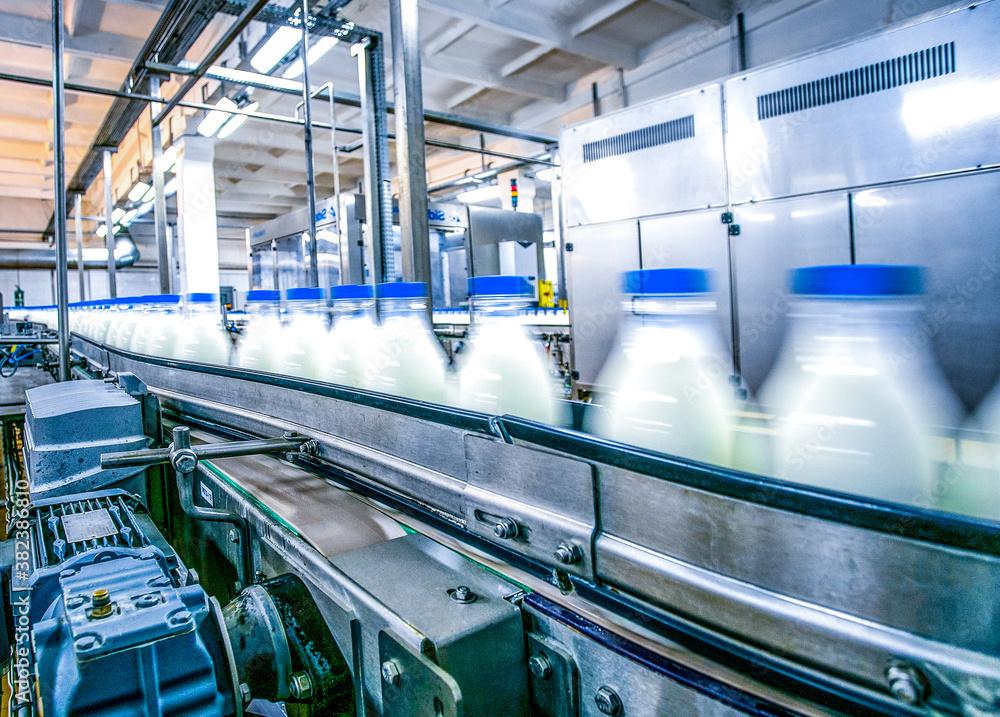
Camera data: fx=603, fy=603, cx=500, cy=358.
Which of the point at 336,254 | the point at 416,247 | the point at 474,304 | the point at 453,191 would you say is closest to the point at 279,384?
the point at 474,304

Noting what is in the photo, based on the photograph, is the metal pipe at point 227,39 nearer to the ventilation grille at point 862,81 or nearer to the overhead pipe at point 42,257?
the ventilation grille at point 862,81

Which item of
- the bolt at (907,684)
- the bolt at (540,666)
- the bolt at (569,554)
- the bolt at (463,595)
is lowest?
the bolt at (540,666)

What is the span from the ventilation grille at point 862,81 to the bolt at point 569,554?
2130 mm

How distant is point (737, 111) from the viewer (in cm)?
234

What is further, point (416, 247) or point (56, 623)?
point (416, 247)

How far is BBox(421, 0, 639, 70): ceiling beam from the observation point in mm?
4896

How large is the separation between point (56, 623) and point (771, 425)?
0.74m

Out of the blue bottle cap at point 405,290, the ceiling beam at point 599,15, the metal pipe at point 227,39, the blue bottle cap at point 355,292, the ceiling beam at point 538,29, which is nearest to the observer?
the blue bottle cap at point 405,290

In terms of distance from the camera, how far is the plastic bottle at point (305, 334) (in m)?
1.33

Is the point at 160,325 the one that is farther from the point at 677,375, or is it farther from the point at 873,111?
the point at 873,111

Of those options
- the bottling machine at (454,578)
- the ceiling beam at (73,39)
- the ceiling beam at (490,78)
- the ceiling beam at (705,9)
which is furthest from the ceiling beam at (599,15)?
the bottling machine at (454,578)

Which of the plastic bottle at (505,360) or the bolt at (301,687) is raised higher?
the plastic bottle at (505,360)

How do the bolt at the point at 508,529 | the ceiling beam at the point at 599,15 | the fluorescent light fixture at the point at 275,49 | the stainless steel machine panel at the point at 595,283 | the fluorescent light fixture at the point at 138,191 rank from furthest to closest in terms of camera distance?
the fluorescent light fixture at the point at 138,191
the ceiling beam at the point at 599,15
the fluorescent light fixture at the point at 275,49
the stainless steel machine panel at the point at 595,283
the bolt at the point at 508,529

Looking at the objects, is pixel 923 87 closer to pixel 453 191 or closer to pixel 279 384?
pixel 279 384
